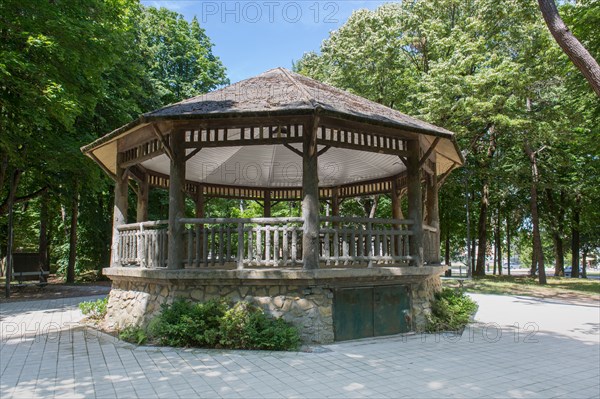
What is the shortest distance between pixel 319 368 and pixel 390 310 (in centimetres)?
291

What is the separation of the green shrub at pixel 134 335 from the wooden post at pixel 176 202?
1.30 m

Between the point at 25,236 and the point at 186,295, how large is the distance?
29.1m

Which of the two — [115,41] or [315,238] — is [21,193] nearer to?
[115,41]

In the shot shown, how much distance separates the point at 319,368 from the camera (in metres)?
6.52

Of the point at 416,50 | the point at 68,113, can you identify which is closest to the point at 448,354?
the point at 68,113

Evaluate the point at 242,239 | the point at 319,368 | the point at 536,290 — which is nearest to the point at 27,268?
the point at 242,239

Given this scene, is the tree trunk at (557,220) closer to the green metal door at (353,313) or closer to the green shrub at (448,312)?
the green shrub at (448,312)

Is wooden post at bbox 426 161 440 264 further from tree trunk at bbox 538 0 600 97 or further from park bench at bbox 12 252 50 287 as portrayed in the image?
park bench at bbox 12 252 50 287

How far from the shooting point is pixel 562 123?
1998cm

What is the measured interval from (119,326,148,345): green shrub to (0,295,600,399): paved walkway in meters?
0.19

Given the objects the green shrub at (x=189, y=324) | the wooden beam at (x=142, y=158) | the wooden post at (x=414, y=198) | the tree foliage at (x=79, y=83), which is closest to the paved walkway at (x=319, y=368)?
the green shrub at (x=189, y=324)

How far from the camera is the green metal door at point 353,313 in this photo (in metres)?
8.27

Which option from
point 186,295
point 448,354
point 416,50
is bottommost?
point 448,354

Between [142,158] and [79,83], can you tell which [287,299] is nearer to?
[142,158]
